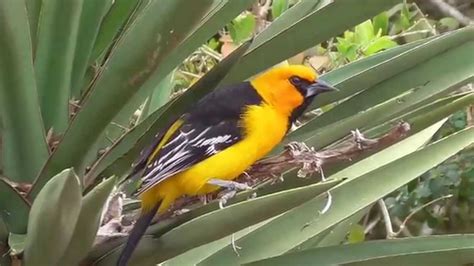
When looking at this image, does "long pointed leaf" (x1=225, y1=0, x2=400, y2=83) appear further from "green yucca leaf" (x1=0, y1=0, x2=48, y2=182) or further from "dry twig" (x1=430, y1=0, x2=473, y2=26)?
"dry twig" (x1=430, y1=0, x2=473, y2=26)

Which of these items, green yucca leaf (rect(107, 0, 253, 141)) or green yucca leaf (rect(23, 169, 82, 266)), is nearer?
green yucca leaf (rect(23, 169, 82, 266))

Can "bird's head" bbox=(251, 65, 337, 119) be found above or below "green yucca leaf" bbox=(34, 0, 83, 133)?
below

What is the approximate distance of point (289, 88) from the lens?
162 cm

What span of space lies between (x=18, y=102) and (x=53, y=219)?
0.92 ft

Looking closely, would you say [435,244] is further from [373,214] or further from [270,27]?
[373,214]

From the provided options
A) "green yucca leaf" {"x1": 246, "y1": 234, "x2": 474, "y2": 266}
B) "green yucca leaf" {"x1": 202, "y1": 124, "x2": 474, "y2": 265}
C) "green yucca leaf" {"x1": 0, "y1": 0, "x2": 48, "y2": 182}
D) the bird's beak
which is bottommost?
"green yucca leaf" {"x1": 246, "y1": 234, "x2": 474, "y2": 266}

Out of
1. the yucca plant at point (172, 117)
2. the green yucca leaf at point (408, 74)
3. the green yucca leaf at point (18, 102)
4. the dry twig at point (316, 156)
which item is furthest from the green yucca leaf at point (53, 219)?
the green yucca leaf at point (408, 74)

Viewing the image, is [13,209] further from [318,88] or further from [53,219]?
[318,88]

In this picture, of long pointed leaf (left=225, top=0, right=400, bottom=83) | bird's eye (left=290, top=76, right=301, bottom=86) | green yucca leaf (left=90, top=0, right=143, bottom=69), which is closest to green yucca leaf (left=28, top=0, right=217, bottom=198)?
long pointed leaf (left=225, top=0, right=400, bottom=83)

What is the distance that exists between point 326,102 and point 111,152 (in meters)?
0.41

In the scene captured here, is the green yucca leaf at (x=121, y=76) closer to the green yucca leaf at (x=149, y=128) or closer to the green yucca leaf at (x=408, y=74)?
the green yucca leaf at (x=149, y=128)

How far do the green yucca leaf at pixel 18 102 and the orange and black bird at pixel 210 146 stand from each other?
0.49ft

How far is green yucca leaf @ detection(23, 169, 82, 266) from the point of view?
3.00ft

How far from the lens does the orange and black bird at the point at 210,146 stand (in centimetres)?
132
